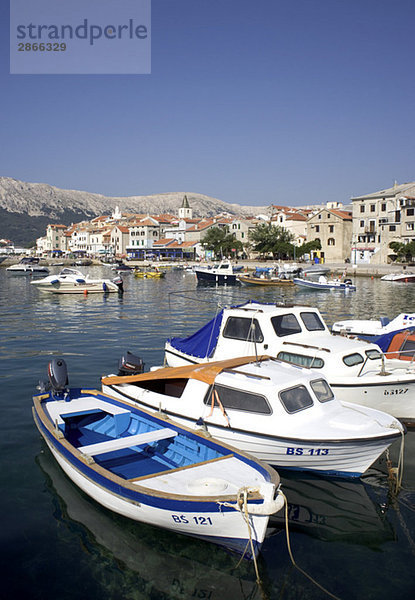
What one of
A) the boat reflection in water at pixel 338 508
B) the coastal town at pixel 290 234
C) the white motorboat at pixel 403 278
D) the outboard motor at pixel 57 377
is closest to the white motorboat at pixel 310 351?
the boat reflection in water at pixel 338 508

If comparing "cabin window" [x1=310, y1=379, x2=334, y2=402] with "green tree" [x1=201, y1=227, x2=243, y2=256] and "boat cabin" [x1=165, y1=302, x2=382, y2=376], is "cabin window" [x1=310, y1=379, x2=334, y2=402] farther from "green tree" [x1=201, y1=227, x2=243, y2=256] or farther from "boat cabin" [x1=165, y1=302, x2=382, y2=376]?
"green tree" [x1=201, y1=227, x2=243, y2=256]

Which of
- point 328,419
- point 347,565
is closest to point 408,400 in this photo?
point 328,419

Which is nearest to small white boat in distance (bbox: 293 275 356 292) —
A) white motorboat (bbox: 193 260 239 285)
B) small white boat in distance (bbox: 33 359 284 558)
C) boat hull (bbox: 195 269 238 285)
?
boat hull (bbox: 195 269 238 285)

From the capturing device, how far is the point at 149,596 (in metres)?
6.93

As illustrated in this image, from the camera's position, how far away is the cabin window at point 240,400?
33.4 feet

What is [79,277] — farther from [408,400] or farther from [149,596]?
[149,596]

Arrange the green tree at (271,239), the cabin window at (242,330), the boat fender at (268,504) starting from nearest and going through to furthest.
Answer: the boat fender at (268,504), the cabin window at (242,330), the green tree at (271,239)

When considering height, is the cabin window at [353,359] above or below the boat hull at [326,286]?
below

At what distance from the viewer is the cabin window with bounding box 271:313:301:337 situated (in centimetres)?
1527

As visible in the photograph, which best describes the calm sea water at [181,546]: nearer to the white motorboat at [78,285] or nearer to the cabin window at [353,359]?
the cabin window at [353,359]

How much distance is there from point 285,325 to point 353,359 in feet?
8.43

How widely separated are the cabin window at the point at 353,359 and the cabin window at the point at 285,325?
2116 millimetres

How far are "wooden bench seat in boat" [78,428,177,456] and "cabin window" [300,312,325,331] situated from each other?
7247 millimetres

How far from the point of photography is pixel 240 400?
1055 cm
